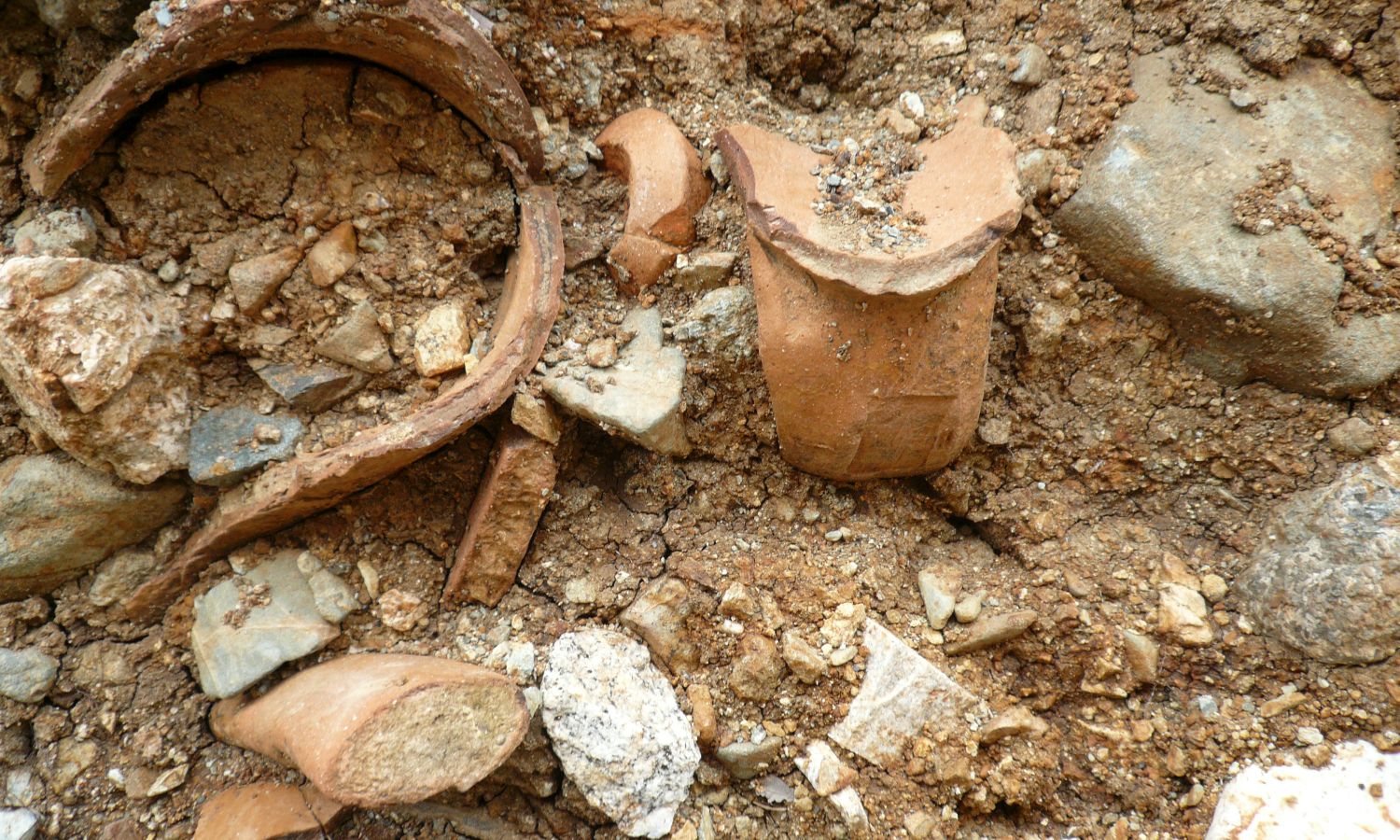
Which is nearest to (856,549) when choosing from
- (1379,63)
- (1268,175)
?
(1268,175)

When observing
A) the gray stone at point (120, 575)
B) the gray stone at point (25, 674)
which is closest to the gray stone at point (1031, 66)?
the gray stone at point (120, 575)

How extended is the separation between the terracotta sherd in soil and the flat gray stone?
52cm

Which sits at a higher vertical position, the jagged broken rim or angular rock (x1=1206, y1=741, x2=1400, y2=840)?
the jagged broken rim

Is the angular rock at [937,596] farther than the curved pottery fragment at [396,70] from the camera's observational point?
Yes

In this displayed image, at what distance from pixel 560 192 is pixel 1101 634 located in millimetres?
1464

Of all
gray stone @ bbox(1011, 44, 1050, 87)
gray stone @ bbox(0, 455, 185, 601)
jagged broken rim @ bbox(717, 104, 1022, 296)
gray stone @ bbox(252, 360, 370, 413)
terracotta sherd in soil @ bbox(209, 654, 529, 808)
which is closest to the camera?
terracotta sherd in soil @ bbox(209, 654, 529, 808)

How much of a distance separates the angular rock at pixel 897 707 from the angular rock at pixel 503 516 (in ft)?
2.45

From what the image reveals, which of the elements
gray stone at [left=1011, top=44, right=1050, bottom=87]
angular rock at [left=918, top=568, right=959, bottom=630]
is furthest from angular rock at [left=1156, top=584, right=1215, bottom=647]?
gray stone at [left=1011, top=44, right=1050, bottom=87]

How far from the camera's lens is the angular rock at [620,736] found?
1.48 metres

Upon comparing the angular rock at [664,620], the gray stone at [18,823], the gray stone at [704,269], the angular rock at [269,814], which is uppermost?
the gray stone at [704,269]

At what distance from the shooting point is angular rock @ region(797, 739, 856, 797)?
4.94 ft

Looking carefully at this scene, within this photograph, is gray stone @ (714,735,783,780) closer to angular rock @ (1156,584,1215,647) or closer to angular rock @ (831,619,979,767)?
angular rock @ (831,619,979,767)

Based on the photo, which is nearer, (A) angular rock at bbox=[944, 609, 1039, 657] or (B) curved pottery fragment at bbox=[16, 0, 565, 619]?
(B) curved pottery fragment at bbox=[16, 0, 565, 619]

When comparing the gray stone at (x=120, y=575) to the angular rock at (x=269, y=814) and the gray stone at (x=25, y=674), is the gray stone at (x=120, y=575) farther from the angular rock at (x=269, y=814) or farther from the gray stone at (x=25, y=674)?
the angular rock at (x=269, y=814)
